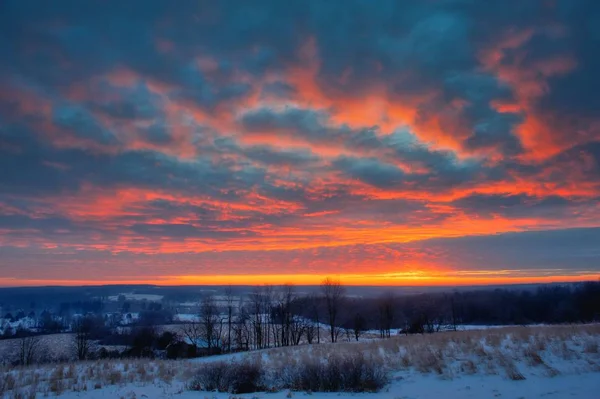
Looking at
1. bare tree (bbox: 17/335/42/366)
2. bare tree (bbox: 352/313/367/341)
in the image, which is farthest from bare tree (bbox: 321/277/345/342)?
bare tree (bbox: 17/335/42/366)

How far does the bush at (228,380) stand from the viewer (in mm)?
17688

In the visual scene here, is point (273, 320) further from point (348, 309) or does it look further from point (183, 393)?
point (183, 393)

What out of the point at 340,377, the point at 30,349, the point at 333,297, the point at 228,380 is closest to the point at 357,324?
the point at 333,297

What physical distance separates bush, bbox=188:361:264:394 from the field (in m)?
0.07

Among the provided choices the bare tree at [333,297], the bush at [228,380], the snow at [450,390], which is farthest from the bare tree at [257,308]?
the snow at [450,390]

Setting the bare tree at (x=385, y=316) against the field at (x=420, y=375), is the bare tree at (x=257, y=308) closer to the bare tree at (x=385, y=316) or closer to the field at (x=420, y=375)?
the bare tree at (x=385, y=316)

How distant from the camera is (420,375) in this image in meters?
17.0

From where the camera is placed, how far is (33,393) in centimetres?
1542

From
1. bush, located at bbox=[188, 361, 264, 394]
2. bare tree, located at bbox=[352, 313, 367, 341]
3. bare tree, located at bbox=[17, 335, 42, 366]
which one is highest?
bush, located at bbox=[188, 361, 264, 394]

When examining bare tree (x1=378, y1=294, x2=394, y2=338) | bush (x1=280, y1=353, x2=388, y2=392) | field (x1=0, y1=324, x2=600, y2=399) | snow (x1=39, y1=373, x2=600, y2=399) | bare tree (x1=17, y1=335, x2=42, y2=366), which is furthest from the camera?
bare tree (x1=378, y1=294, x2=394, y2=338)

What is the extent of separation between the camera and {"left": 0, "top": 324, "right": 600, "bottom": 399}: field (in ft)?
46.7

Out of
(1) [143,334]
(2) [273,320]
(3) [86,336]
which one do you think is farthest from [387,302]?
(3) [86,336]

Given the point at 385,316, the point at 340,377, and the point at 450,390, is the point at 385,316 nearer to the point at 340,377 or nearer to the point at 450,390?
the point at 340,377

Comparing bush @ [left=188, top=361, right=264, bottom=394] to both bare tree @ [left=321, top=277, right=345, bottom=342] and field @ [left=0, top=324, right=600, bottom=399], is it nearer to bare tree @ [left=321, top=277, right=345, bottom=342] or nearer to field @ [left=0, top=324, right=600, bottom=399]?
field @ [left=0, top=324, right=600, bottom=399]
